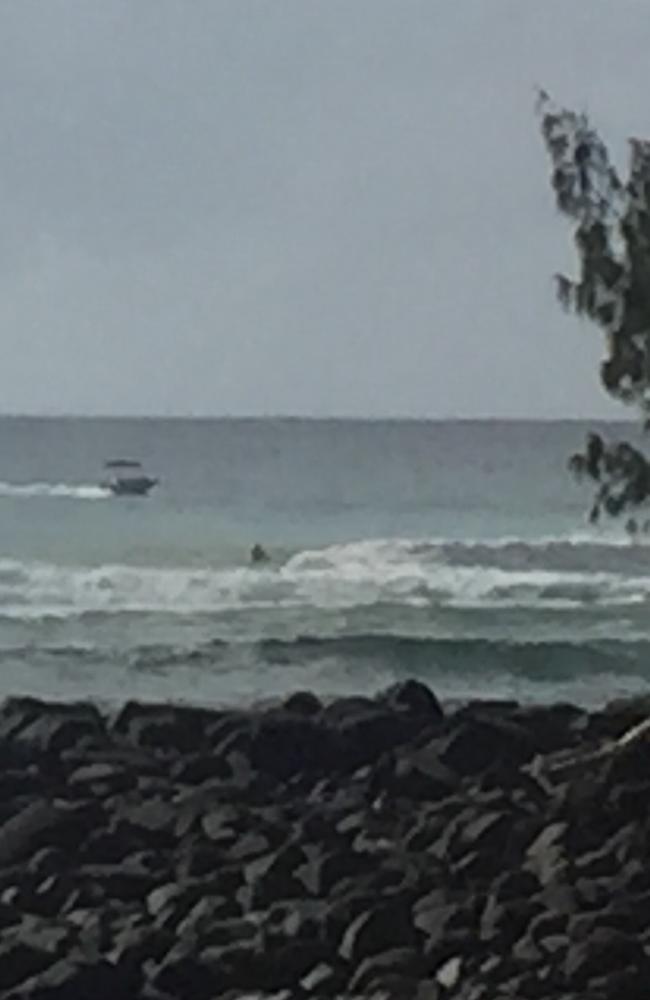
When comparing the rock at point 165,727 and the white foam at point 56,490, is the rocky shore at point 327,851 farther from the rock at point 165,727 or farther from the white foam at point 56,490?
the white foam at point 56,490

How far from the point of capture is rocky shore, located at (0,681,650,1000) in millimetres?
9586

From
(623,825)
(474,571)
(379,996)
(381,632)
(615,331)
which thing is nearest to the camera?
(379,996)

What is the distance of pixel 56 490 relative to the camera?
175 feet

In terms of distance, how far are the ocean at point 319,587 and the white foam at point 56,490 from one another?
0.34 ft

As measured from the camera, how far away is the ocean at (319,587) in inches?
992

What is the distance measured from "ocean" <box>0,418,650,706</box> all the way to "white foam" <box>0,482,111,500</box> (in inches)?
4.1

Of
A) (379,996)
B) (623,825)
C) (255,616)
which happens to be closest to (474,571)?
(255,616)

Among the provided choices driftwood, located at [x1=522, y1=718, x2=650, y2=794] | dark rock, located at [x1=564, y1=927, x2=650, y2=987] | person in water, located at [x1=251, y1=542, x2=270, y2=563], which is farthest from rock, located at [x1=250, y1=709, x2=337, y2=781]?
person in water, located at [x1=251, y1=542, x2=270, y2=563]

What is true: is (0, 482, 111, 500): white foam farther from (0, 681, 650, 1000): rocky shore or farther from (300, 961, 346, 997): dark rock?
(300, 961, 346, 997): dark rock

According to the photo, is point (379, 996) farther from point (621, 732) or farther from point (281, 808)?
point (621, 732)

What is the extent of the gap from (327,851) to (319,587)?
2249 centimetres

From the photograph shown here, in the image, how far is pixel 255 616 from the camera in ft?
98.8

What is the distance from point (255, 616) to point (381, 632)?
1769 millimetres

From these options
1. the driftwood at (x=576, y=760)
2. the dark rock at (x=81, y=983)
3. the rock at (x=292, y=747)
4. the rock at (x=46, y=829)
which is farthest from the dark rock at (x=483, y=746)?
the dark rock at (x=81, y=983)
